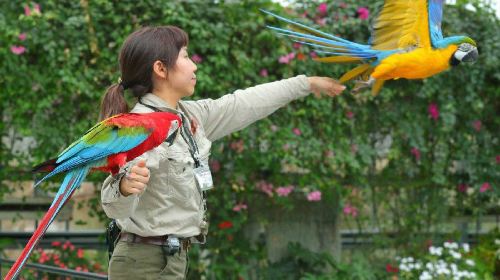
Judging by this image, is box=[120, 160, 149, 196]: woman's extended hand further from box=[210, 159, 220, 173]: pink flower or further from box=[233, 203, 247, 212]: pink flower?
box=[233, 203, 247, 212]: pink flower

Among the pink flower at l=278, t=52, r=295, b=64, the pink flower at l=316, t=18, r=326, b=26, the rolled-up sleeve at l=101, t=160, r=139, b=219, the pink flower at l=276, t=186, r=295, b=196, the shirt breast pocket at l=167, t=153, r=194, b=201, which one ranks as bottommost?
the rolled-up sleeve at l=101, t=160, r=139, b=219

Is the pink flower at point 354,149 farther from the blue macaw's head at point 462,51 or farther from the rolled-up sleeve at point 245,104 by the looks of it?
the blue macaw's head at point 462,51

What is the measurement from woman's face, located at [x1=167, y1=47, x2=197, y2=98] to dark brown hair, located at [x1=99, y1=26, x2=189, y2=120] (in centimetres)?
2

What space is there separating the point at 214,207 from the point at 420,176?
56.8 inches

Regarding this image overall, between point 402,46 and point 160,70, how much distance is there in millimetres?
774

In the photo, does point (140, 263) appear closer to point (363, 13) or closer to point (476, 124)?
point (363, 13)

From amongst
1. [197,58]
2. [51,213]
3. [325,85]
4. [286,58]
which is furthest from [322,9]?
[51,213]

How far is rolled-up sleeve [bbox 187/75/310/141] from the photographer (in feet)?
8.89

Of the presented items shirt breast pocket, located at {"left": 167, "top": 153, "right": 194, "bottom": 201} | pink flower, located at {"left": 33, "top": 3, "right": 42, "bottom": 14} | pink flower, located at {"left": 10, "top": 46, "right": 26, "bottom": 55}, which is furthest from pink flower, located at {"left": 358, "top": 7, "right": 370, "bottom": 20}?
shirt breast pocket, located at {"left": 167, "top": 153, "right": 194, "bottom": 201}

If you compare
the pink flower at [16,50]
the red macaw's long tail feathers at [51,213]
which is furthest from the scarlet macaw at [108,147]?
the pink flower at [16,50]

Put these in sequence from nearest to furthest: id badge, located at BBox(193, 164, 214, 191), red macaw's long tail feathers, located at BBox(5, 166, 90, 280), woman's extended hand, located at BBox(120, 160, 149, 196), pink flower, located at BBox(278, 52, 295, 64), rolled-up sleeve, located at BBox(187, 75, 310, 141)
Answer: red macaw's long tail feathers, located at BBox(5, 166, 90, 280) < woman's extended hand, located at BBox(120, 160, 149, 196) < id badge, located at BBox(193, 164, 214, 191) < rolled-up sleeve, located at BBox(187, 75, 310, 141) < pink flower, located at BBox(278, 52, 295, 64)

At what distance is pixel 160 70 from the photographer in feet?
7.91

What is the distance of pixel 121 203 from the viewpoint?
2180 mm

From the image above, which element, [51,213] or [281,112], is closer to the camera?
[51,213]
